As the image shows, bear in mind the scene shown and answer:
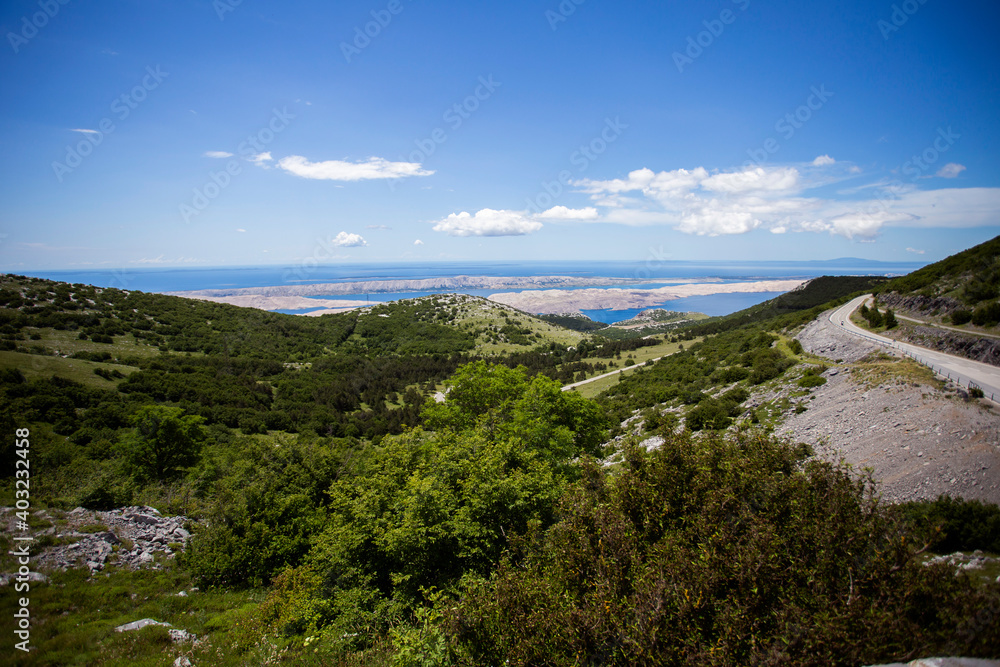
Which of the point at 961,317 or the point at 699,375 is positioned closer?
the point at 961,317

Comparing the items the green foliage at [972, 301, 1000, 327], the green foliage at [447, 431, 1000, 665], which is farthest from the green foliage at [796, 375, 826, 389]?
the green foliage at [447, 431, 1000, 665]

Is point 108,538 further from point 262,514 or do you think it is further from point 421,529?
→ point 421,529

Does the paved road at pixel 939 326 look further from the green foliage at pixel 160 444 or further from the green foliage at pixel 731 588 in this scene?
the green foliage at pixel 160 444

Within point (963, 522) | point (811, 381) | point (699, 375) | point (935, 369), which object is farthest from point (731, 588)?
point (699, 375)

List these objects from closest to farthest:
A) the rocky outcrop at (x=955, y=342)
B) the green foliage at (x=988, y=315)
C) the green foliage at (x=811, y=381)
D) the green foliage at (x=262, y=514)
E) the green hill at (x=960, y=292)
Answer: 1. the green foliage at (x=262, y=514)
2. the rocky outcrop at (x=955, y=342)
3. the green foliage at (x=988, y=315)
4. the green foliage at (x=811, y=381)
5. the green hill at (x=960, y=292)

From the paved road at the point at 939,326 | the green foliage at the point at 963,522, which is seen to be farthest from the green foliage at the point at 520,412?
the paved road at the point at 939,326

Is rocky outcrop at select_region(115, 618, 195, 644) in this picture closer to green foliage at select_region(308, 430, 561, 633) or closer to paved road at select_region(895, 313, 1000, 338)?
green foliage at select_region(308, 430, 561, 633)
